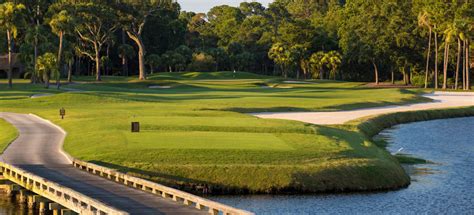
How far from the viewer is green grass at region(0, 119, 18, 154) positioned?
53.8 meters

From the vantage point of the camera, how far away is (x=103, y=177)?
40.8 metres

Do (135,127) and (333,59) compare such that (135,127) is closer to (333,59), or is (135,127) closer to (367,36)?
(367,36)

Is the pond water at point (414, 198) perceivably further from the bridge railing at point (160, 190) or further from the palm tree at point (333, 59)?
the palm tree at point (333, 59)

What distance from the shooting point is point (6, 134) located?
199 ft

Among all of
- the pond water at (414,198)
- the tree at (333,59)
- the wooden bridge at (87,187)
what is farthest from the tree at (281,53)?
the wooden bridge at (87,187)

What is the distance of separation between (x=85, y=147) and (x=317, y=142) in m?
13.9

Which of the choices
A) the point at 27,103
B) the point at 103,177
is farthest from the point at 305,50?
the point at 103,177

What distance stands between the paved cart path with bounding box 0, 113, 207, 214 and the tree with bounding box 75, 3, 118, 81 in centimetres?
8852

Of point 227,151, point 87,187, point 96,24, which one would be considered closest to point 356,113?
point 227,151

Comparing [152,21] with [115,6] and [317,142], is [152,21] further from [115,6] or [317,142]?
[317,142]

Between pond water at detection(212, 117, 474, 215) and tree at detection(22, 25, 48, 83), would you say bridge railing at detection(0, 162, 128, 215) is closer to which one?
pond water at detection(212, 117, 474, 215)

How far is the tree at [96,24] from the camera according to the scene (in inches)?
5969

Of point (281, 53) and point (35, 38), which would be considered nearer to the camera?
point (35, 38)

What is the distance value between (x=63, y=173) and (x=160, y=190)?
795 centimetres
